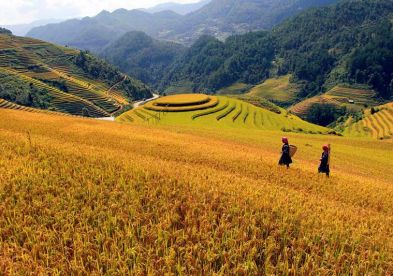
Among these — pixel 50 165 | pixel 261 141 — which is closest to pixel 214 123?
pixel 261 141

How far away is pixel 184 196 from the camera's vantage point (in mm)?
11445

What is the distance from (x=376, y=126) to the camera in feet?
424

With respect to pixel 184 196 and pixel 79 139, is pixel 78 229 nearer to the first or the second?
pixel 184 196

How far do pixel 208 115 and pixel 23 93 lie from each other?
4170 inches

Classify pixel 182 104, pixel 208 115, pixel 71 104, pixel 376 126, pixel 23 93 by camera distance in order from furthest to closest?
pixel 71 104 → pixel 23 93 → pixel 376 126 → pixel 182 104 → pixel 208 115

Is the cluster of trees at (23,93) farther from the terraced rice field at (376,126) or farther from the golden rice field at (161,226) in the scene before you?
the golden rice field at (161,226)

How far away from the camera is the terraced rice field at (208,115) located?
4313 inches

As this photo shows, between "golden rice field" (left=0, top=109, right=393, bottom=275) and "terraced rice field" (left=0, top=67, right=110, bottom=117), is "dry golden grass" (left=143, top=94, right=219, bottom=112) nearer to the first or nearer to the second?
"terraced rice field" (left=0, top=67, right=110, bottom=117)

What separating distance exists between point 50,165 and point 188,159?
11.1 meters

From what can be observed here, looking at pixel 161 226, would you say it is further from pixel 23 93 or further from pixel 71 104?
pixel 71 104

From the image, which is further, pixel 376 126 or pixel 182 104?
pixel 376 126

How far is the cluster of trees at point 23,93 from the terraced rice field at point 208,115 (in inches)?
2608

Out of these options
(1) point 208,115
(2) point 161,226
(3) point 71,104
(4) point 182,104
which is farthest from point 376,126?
(3) point 71,104

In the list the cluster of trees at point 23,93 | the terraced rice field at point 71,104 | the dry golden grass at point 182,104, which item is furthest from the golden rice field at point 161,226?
the terraced rice field at point 71,104
